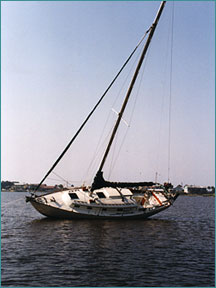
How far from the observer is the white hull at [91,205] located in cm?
3622

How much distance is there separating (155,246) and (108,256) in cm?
579

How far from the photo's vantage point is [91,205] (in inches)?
1431

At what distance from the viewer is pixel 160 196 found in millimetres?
43062

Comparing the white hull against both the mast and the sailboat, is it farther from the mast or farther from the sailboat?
the mast

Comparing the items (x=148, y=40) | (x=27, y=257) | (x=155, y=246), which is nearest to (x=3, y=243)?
(x=27, y=257)

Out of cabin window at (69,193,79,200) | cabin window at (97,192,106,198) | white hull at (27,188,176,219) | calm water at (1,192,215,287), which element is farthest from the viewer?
cabin window at (97,192,106,198)

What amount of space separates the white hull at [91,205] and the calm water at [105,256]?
2.39 m

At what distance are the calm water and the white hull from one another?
7.86 ft

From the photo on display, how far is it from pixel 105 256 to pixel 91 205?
48.2ft

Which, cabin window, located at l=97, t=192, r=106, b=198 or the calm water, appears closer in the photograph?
the calm water

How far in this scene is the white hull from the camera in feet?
119

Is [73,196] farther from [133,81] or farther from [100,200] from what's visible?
[133,81]

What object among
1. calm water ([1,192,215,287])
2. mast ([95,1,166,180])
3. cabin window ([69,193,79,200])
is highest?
mast ([95,1,166,180])

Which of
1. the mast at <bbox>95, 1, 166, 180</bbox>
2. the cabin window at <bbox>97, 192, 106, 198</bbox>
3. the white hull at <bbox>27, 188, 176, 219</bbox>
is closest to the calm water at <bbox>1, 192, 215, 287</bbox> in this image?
the white hull at <bbox>27, 188, 176, 219</bbox>
